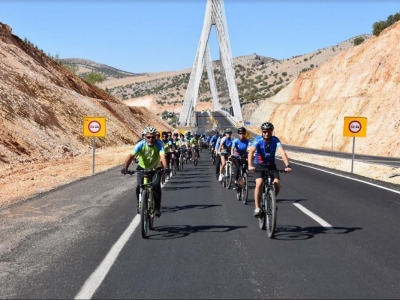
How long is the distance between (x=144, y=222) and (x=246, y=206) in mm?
3825

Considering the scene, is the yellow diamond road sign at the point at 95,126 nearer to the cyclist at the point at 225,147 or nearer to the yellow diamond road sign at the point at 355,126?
the cyclist at the point at 225,147

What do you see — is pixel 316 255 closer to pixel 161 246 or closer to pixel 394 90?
pixel 161 246

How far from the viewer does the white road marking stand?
4658 mm

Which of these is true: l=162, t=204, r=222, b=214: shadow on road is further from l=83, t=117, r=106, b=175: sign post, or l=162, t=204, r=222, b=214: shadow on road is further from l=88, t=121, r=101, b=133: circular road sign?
l=88, t=121, r=101, b=133: circular road sign

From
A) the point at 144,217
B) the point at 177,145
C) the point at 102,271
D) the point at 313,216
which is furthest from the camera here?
the point at 177,145

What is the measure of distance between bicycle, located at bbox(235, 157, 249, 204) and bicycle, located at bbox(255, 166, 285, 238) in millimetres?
3027

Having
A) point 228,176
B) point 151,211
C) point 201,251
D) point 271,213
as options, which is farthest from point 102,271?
point 228,176

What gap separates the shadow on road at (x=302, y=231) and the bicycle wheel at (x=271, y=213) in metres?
0.15

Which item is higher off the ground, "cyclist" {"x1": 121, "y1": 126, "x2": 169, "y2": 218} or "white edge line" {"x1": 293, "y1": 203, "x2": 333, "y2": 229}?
"cyclist" {"x1": 121, "y1": 126, "x2": 169, "y2": 218}

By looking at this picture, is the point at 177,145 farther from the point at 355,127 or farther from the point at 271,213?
the point at 271,213

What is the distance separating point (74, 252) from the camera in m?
6.27

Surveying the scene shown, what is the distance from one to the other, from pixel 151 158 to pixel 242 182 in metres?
3.78

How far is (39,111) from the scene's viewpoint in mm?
35938

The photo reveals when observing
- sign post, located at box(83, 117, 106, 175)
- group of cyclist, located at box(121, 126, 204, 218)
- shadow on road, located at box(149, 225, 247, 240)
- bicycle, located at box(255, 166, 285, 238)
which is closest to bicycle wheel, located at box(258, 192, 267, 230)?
bicycle, located at box(255, 166, 285, 238)
